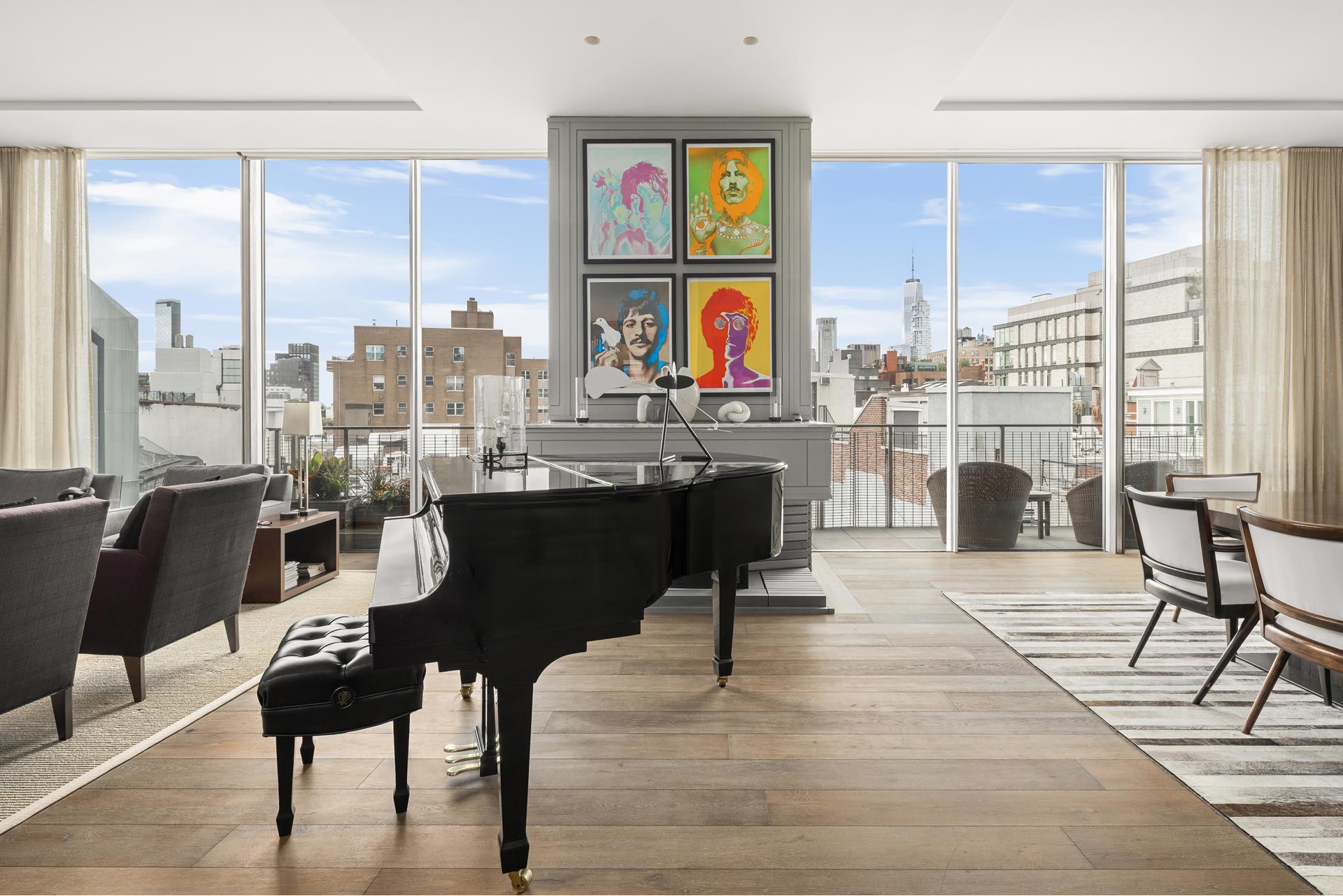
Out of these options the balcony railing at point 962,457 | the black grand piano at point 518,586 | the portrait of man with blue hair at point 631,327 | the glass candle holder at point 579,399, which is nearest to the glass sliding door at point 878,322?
the balcony railing at point 962,457

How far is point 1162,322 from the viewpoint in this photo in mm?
5488

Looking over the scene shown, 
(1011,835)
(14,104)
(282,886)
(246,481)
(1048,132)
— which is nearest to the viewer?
(282,886)

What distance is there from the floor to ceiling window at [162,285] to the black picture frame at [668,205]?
2672 mm

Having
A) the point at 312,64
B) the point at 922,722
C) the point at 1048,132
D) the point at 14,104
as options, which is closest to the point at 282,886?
the point at 922,722

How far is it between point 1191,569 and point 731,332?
2.83 meters

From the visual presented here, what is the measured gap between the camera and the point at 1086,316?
555cm

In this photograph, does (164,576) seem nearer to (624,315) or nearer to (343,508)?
(343,508)

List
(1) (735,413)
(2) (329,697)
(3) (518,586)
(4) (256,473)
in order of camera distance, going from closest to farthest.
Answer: (3) (518,586)
(2) (329,697)
(4) (256,473)
(1) (735,413)

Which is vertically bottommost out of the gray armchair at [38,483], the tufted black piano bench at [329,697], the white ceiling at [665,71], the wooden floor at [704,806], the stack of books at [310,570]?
the wooden floor at [704,806]

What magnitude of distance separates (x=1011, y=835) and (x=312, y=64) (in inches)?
192

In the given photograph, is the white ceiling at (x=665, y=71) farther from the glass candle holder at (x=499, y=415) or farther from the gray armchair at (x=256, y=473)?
the gray armchair at (x=256, y=473)

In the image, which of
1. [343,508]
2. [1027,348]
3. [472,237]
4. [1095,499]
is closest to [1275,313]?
[1027,348]

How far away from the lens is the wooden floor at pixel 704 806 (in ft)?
5.78

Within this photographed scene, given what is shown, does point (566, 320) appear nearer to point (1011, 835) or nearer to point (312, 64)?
point (312, 64)
